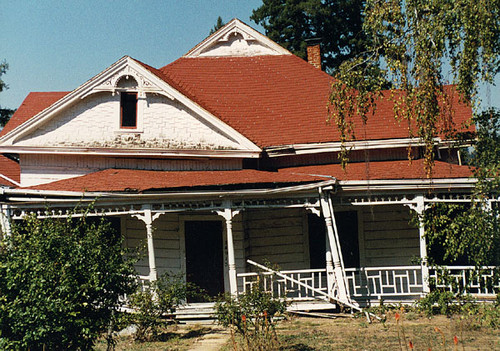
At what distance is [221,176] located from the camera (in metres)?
14.9

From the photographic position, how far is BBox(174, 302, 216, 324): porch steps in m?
13.5

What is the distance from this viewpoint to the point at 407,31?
1008 centimetres

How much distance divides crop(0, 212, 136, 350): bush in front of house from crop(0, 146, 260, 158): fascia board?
24.5 feet

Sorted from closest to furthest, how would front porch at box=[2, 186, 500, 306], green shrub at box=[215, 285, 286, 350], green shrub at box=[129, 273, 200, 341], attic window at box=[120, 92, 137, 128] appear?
green shrub at box=[215, 285, 286, 350] → green shrub at box=[129, 273, 200, 341] → front porch at box=[2, 186, 500, 306] → attic window at box=[120, 92, 137, 128]

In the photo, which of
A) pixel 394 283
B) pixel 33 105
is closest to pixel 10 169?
pixel 33 105

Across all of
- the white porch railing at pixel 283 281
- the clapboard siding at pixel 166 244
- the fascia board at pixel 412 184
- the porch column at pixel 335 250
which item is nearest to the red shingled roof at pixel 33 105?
the clapboard siding at pixel 166 244

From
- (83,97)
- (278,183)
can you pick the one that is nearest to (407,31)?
(278,183)

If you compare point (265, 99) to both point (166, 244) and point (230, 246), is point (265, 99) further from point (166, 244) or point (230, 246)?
point (230, 246)

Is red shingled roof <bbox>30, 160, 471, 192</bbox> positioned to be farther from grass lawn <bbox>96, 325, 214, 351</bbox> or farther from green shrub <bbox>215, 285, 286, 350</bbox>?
green shrub <bbox>215, 285, 286, 350</bbox>

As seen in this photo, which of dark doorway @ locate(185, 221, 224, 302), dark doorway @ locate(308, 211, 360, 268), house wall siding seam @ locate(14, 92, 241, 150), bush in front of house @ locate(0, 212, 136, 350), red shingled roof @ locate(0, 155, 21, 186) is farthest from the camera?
red shingled roof @ locate(0, 155, 21, 186)

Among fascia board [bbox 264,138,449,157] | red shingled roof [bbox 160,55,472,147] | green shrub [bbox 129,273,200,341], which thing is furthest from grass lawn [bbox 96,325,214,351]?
red shingled roof [bbox 160,55,472,147]

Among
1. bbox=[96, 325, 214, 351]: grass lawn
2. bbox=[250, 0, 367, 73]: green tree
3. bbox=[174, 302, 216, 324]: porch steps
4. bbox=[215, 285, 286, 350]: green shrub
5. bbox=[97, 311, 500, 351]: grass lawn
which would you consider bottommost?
bbox=[96, 325, 214, 351]: grass lawn

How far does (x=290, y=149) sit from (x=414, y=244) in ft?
14.5

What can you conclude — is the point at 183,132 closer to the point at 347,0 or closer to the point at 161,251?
the point at 161,251
